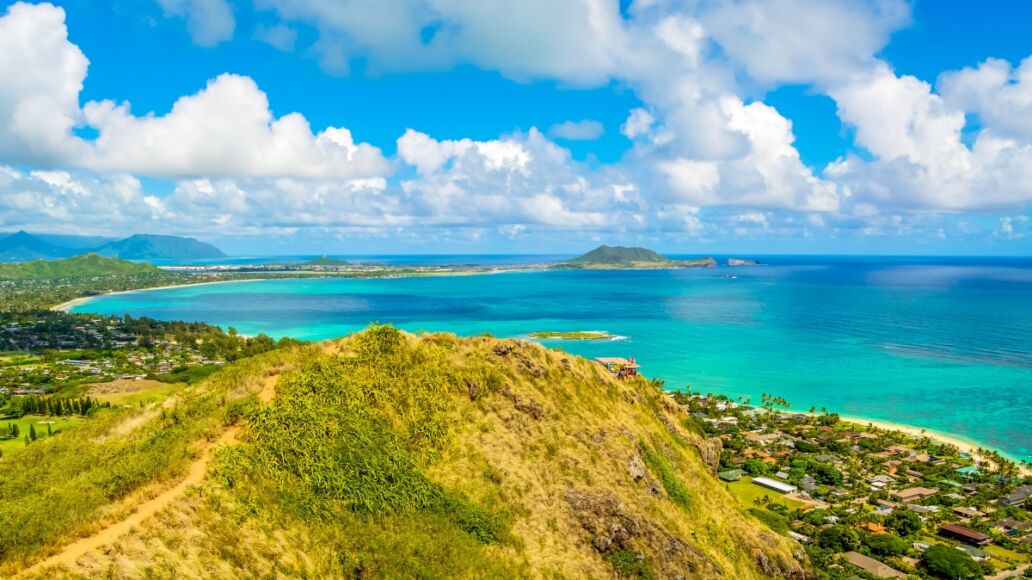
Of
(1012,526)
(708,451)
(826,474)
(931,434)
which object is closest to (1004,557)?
(1012,526)

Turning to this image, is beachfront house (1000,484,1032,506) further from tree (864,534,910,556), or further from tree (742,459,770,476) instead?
tree (742,459,770,476)

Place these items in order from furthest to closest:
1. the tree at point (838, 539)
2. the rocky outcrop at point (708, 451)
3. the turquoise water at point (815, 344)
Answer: the turquoise water at point (815, 344), the tree at point (838, 539), the rocky outcrop at point (708, 451)

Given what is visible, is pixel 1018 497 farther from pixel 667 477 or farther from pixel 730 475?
pixel 667 477

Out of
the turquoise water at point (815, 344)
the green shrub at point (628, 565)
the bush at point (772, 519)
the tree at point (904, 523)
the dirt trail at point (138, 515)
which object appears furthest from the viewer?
the turquoise water at point (815, 344)

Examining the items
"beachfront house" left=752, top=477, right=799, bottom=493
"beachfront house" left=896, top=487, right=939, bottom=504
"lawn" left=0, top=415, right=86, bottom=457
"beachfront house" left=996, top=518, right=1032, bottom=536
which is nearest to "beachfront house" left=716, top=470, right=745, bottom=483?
"beachfront house" left=752, top=477, right=799, bottom=493

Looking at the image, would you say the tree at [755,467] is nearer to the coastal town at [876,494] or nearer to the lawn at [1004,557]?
the coastal town at [876,494]

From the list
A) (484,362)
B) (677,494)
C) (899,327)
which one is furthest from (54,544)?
(899,327)

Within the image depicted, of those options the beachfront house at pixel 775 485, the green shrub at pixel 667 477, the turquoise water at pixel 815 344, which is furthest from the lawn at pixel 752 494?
→ the turquoise water at pixel 815 344
